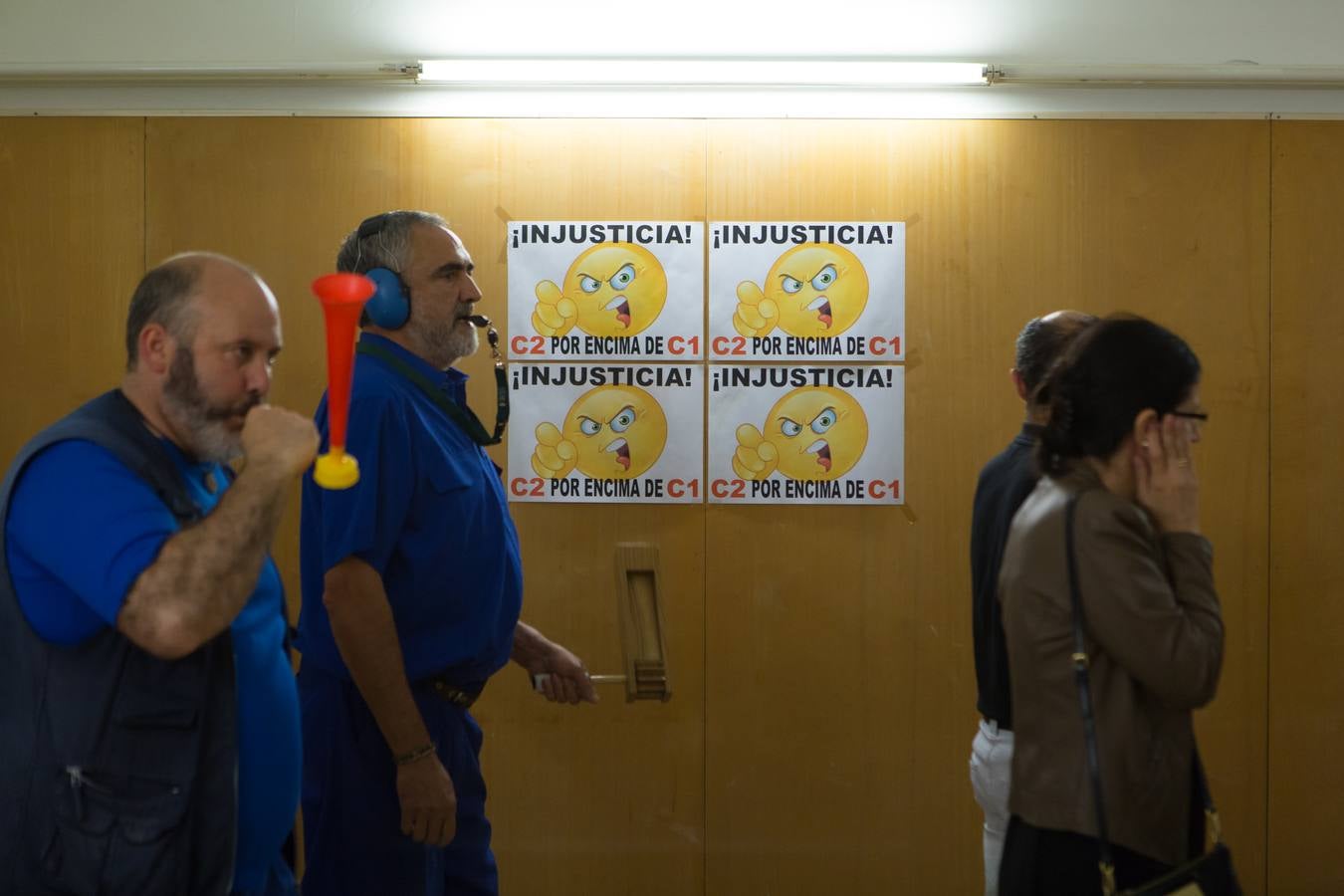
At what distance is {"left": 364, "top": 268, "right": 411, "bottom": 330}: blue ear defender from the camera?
257 centimetres

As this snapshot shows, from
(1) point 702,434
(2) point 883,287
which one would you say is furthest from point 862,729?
(2) point 883,287

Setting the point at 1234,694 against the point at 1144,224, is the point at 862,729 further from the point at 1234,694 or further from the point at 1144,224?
the point at 1144,224

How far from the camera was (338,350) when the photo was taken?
165 cm

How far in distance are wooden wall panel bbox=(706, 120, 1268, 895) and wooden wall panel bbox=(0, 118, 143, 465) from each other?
178 cm

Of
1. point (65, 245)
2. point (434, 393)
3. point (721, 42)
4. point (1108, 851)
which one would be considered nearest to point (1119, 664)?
point (1108, 851)

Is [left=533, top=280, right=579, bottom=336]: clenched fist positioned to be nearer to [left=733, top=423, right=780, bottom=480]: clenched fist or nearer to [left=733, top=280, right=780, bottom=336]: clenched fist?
[left=733, top=280, right=780, bottom=336]: clenched fist

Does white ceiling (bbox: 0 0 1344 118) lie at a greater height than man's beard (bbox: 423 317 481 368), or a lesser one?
greater

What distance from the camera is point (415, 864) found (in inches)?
97.4

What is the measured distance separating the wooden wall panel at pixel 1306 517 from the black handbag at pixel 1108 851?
90.4 inches

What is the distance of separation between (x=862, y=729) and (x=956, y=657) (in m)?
0.36

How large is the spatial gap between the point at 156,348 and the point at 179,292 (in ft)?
0.29

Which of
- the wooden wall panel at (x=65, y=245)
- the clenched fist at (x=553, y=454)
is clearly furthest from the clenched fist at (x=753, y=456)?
the wooden wall panel at (x=65, y=245)

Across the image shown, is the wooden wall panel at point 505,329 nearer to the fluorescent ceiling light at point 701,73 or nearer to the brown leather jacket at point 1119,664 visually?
the fluorescent ceiling light at point 701,73

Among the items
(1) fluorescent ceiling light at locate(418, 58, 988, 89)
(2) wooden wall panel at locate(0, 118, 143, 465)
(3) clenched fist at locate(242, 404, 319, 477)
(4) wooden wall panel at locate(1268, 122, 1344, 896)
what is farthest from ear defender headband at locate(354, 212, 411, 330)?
(4) wooden wall panel at locate(1268, 122, 1344, 896)
